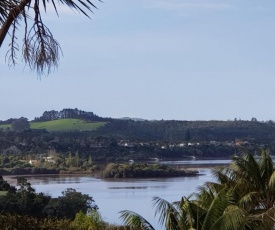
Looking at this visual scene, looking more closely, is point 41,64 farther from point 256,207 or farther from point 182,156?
point 182,156

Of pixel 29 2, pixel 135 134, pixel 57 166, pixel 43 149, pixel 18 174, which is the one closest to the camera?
pixel 29 2

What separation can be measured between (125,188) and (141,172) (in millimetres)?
5650

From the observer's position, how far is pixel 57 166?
5884 centimetres

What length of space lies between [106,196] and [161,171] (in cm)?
1268

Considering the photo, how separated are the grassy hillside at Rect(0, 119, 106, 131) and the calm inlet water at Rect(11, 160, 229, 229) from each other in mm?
23122

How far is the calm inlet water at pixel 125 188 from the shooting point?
35594 millimetres

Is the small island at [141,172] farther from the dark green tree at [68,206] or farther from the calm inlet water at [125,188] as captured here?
the dark green tree at [68,206]

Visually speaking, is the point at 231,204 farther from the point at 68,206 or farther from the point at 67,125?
the point at 67,125

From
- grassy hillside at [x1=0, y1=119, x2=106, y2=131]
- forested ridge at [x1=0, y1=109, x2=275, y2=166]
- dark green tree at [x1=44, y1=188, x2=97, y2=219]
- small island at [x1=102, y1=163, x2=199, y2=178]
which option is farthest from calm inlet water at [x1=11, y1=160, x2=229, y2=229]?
grassy hillside at [x1=0, y1=119, x2=106, y2=131]

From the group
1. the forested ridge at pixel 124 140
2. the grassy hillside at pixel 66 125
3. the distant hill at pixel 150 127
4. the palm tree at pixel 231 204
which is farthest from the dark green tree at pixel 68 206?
the grassy hillside at pixel 66 125

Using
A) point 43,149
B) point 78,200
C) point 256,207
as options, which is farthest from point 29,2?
point 43,149

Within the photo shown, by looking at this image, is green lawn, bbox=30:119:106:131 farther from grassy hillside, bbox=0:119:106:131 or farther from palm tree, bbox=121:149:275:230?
palm tree, bbox=121:149:275:230

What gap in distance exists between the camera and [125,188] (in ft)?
150

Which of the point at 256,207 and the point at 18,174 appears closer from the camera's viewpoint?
the point at 256,207
